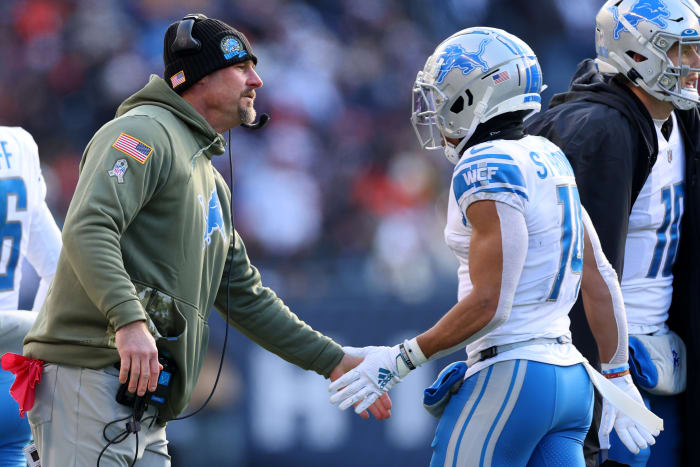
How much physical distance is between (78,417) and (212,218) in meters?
0.80

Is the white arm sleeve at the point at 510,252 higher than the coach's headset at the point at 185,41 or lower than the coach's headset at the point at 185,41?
lower

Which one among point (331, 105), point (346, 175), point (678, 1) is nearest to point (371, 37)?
point (331, 105)

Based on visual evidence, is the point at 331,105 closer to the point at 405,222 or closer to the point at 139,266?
the point at 405,222

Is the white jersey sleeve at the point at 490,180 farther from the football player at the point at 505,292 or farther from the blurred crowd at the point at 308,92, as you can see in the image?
the blurred crowd at the point at 308,92

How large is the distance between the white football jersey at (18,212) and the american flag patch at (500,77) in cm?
207

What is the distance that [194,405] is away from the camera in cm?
699

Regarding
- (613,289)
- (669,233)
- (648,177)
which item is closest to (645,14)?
(648,177)

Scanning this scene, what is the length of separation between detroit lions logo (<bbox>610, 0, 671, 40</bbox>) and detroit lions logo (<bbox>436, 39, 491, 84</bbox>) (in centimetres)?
100

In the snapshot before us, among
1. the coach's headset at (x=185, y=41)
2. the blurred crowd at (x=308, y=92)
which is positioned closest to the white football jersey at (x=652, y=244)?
the coach's headset at (x=185, y=41)

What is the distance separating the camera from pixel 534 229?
3289 mm

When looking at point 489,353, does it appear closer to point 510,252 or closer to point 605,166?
point 510,252

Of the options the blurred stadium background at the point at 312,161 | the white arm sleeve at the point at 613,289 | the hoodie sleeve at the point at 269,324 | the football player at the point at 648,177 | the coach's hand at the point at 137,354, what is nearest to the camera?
the coach's hand at the point at 137,354

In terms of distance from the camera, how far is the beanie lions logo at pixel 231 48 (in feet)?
12.1

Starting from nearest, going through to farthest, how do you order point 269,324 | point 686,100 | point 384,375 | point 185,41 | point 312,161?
point 384,375 < point 185,41 < point 269,324 < point 686,100 < point 312,161
